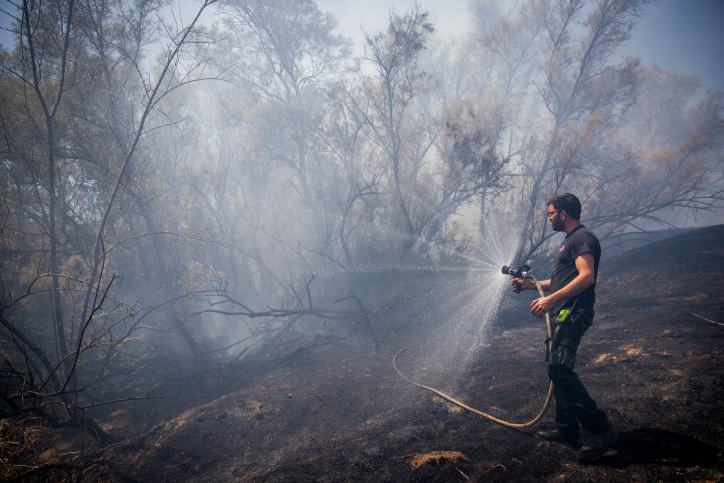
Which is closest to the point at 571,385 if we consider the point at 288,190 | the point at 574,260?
the point at 574,260

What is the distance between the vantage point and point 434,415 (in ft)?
11.6

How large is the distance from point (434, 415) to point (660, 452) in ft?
6.83

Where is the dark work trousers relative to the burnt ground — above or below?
above

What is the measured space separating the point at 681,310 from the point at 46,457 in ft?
35.5

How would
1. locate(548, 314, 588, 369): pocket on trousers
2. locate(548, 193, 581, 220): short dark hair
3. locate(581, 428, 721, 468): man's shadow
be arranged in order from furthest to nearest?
locate(548, 193, 581, 220): short dark hair, locate(548, 314, 588, 369): pocket on trousers, locate(581, 428, 721, 468): man's shadow

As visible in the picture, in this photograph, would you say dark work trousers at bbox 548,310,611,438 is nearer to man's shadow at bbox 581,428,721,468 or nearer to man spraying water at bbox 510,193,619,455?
man spraying water at bbox 510,193,619,455

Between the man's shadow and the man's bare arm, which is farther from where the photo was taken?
the man's bare arm

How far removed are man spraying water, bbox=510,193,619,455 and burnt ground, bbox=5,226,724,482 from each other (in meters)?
0.13

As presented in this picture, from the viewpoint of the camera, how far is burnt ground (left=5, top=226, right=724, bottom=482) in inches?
95.0

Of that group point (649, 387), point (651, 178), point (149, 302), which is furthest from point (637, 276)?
point (149, 302)

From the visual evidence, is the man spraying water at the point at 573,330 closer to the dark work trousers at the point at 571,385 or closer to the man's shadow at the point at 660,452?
the dark work trousers at the point at 571,385

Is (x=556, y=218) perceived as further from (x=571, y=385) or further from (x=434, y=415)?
(x=434, y=415)

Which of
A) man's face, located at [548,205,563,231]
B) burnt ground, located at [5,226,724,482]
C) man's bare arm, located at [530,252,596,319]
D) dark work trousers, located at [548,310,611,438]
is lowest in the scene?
burnt ground, located at [5,226,724,482]

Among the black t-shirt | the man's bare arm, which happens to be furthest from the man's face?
the man's bare arm
